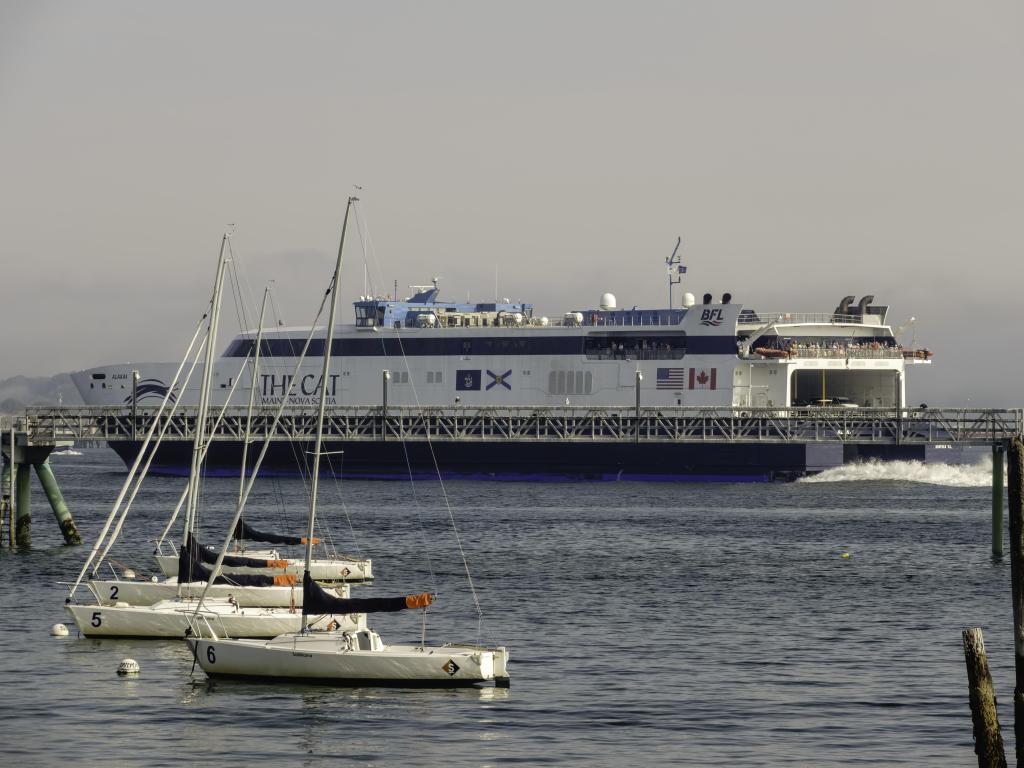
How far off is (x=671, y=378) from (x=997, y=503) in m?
38.4

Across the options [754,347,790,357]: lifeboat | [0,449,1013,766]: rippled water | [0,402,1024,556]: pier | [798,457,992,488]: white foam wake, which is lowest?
[0,449,1013,766]: rippled water

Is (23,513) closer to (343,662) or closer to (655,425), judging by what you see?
(343,662)

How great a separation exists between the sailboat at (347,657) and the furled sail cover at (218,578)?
639 cm

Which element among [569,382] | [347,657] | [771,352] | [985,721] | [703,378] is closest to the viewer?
[985,721]

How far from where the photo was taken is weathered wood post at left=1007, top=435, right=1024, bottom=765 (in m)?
20.4

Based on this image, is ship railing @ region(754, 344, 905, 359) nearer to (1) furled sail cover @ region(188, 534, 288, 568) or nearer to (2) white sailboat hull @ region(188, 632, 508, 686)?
(1) furled sail cover @ region(188, 534, 288, 568)

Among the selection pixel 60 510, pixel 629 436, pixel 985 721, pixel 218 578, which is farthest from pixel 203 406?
pixel 629 436

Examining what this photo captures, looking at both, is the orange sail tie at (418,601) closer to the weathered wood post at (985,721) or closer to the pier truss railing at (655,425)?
the weathered wood post at (985,721)

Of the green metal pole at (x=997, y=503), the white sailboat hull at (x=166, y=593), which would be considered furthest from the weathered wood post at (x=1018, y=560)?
the green metal pole at (x=997, y=503)

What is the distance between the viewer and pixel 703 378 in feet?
292

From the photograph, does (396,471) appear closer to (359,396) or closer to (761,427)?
(359,396)

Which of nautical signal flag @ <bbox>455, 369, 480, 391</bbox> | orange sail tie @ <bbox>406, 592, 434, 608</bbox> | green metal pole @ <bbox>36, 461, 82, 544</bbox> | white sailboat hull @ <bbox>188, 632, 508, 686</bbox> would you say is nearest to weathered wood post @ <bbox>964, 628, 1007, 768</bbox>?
white sailboat hull @ <bbox>188, 632, 508, 686</bbox>

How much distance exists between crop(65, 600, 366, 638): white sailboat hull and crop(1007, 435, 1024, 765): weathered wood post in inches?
568

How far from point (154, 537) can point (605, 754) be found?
111 ft
